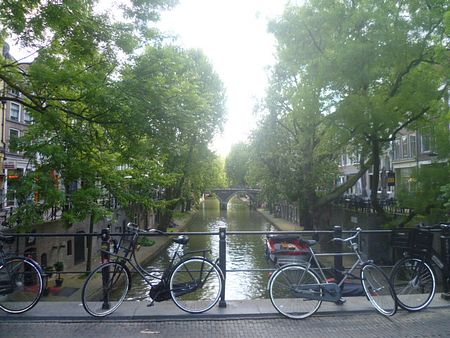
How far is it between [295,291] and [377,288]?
1.25 meters

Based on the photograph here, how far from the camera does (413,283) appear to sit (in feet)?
21.3

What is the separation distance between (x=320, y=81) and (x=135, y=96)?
8.37 meters

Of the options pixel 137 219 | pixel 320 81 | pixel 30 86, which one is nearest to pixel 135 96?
pixel 30 86

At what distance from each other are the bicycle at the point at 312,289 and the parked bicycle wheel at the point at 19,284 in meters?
3.39

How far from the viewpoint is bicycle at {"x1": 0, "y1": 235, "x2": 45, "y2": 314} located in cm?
613

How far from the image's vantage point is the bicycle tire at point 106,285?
605cm

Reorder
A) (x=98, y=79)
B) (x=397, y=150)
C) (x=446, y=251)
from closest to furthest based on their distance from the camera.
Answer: (x=446, y=251) → (x=98, y=79) → (x=397, y=150)

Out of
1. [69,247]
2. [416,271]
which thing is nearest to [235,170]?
[69,247]

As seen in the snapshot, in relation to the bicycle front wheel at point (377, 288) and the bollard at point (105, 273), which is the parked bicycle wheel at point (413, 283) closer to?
the bicycle front wheel at point (377, 288)

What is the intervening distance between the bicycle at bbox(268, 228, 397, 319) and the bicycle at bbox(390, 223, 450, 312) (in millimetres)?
201

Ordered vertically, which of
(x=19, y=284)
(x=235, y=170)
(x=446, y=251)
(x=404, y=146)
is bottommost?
(x=19, y=284)

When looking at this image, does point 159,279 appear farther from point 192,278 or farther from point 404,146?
point 404,146

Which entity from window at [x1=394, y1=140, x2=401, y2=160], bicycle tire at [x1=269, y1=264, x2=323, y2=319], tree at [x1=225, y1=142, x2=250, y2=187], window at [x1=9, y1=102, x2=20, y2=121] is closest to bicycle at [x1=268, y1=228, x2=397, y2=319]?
bicycle tire at [x1=269, y1=264, x2=323, y2=319]

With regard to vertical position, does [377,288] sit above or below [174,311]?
above
